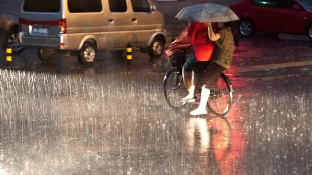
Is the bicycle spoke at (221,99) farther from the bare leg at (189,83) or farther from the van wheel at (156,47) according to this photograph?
the van wheel at (156,47)

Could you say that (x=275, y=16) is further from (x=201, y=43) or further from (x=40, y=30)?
(x=201, y=43)

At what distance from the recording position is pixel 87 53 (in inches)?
728

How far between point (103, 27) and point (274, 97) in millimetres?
6296

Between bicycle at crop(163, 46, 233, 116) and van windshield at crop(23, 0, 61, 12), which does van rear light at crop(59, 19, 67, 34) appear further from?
bicycle at crop(163, 46, 233, 116)

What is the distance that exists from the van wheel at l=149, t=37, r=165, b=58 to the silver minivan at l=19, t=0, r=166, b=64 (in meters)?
0.31

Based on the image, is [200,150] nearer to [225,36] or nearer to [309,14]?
[225,36]

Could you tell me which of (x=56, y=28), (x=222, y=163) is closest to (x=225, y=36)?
(x=222, y=163)

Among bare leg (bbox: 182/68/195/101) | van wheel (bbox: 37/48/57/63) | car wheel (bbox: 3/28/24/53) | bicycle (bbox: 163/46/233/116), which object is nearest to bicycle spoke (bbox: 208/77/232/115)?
bicycle (bbox: 163/46/233/116)

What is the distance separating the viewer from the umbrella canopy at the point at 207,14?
11289mm

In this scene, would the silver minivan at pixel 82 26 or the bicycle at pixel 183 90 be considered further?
the silver minivan at pixel 82 26

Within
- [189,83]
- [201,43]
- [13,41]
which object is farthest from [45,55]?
[201,43]

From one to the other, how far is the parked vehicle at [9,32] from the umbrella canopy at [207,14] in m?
9.86

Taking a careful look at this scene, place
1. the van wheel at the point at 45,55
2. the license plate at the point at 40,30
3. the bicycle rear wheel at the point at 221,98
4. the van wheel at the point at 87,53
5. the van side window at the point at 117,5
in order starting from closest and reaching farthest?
1. the bicycle rear wheel at the point at 221,98
2. the license plate at the point at 40,30
3. the van wheel at the point at 87,53
4. the van wheel at the point at 45,55
5. the van side window at the point at 117,5

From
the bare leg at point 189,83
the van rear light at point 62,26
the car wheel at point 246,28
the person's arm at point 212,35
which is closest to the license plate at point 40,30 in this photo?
the van rear light at point 62,26
